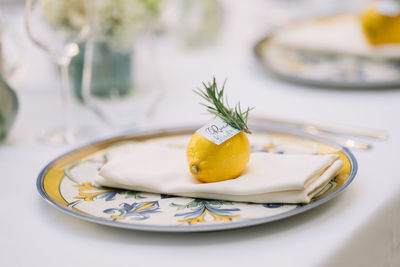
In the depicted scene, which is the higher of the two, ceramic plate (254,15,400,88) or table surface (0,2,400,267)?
ceramic plate (254,15,400,88)

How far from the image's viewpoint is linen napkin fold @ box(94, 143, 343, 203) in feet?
2.22

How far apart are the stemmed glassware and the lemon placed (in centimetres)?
74

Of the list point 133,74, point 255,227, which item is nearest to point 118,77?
point 133,74

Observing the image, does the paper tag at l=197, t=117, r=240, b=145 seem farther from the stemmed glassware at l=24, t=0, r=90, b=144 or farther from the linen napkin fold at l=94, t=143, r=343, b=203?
the stemmed glassware at l=24, t=0, r=90, b=144

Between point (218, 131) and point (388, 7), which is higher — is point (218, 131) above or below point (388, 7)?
below

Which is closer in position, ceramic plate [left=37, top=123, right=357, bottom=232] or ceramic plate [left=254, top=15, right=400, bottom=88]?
ceramic plate [left=37, top=123, right=357, bottom=232]

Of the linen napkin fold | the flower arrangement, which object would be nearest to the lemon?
the flower arrangement

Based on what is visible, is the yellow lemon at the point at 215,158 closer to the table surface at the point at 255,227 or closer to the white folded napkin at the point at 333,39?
the table surface at the point at 255,227

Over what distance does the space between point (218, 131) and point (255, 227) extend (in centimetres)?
14

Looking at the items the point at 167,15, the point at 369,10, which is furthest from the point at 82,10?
the point at 167,15

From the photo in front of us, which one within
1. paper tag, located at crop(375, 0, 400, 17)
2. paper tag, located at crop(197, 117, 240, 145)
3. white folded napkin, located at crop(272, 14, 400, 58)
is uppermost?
paper tag, located at crop(375, 0, 400, 17)

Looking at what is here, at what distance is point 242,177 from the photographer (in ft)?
2.36

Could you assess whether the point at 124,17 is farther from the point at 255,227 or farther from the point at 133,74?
the point at 255,227

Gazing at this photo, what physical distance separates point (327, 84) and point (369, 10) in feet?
0.90
